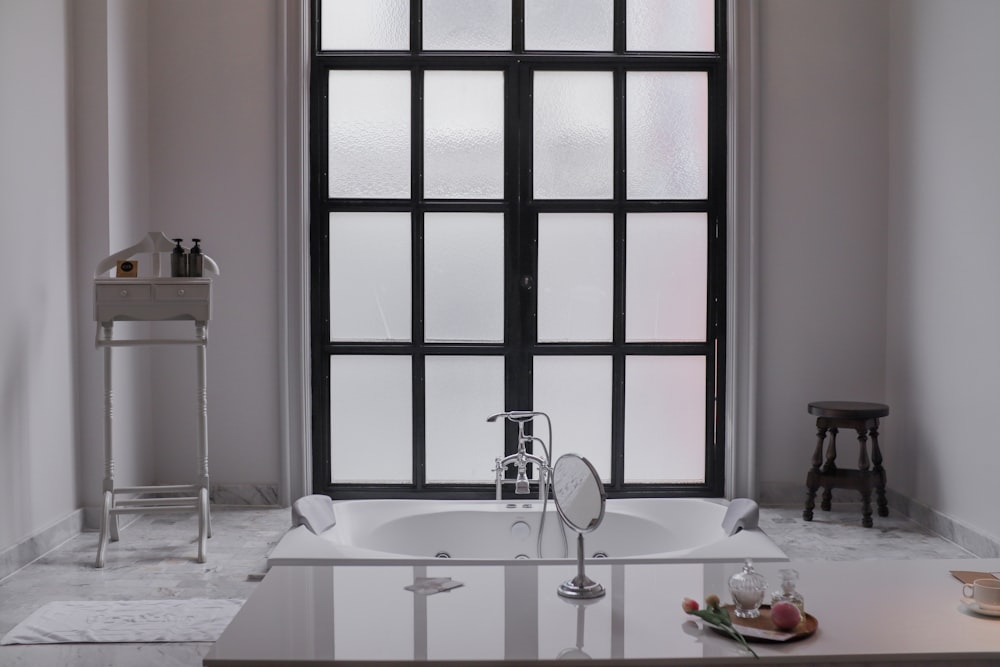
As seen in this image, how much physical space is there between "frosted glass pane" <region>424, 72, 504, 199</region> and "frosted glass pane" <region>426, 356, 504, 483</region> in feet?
2.82

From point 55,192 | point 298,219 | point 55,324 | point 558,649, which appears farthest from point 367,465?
point 558,649

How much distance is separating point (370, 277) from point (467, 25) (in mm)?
1324

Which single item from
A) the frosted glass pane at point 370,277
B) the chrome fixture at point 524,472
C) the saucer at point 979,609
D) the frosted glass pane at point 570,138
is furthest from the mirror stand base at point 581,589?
the frosted glass pane at point 570,138

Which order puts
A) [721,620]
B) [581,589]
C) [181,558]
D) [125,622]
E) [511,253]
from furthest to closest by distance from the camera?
[511,253]
[181,558]
[125,622]
[581,589]
[721,620]

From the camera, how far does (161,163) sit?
454 centimetres

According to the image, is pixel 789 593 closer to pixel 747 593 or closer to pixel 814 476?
pixel 747 593

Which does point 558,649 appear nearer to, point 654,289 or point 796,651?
point 796,651

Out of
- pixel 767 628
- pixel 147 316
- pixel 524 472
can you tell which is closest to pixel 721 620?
pixel 767 628

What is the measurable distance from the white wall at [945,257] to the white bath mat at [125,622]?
2.86 meters

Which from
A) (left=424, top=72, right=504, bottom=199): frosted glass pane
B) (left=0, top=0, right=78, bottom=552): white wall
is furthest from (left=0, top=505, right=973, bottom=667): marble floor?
(left=424, top=72, right=504, bottom=199): frosted glass pane

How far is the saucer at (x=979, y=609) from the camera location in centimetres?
169

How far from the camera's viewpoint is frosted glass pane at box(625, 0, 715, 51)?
463 cm

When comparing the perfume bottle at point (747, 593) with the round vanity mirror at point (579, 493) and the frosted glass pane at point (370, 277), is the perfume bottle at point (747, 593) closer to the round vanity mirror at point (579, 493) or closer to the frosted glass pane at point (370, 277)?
the round vanity mirror at point (579, 493)

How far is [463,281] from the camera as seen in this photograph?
4.66m
